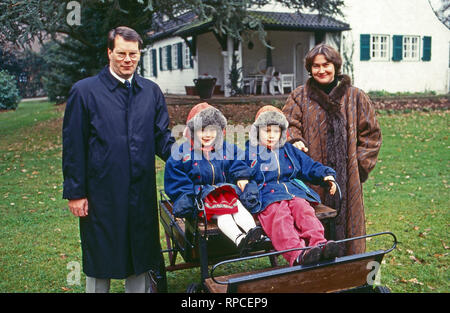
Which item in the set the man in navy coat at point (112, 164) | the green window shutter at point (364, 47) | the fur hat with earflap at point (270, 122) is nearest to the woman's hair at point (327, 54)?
the fur hat with earflap at point (270, 122)

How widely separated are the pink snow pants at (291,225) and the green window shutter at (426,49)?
22.6m

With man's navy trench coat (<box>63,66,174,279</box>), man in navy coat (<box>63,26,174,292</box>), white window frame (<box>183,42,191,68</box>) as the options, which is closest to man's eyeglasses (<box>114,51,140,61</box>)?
man in navy coat (<box>63,26,174,292</box>)

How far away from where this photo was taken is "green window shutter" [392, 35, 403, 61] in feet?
71.8

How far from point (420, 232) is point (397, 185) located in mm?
2412

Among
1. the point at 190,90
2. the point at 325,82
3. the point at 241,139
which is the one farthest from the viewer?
the point at 190,90

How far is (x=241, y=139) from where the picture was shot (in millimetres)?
11898

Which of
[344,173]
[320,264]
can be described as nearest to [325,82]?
[344,173]

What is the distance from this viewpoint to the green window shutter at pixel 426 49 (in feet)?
74.9

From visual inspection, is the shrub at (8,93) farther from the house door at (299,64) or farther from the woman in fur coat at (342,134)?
the woman in fur coat at (342,134)

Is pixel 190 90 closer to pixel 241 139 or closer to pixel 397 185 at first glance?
pixel 241 139

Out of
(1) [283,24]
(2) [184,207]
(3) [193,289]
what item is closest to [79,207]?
(2) [184,207]

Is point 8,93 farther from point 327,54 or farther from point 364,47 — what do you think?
point 327,54

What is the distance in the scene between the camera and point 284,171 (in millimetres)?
3436

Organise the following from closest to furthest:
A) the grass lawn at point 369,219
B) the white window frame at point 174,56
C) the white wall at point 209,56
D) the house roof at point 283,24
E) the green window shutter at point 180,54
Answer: the grass lawn at point 369,219, the house roof at point 283,24, the white wall at point 209,56, the green window shutter at point 180,54, the white window frame at point 174,56
